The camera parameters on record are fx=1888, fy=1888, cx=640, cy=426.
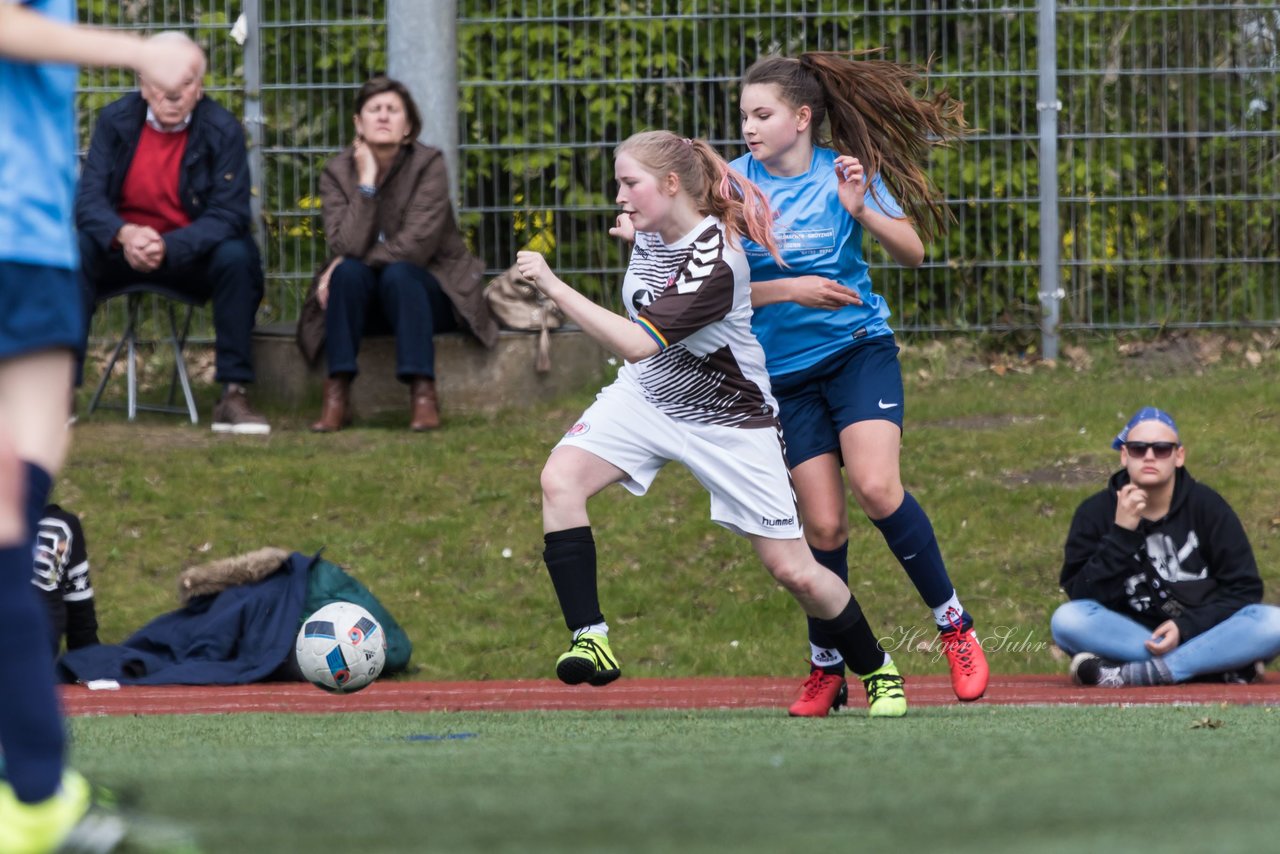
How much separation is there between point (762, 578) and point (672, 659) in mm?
819

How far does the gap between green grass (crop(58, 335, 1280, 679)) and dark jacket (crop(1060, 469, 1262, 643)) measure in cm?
78

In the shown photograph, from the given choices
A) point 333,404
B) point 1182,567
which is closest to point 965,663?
point 1182,567

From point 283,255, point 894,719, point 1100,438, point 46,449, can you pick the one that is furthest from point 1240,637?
point 283,255

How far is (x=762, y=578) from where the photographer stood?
900 centimetres

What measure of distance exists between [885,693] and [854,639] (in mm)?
205

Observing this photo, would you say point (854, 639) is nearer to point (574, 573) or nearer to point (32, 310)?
point (574, 573)

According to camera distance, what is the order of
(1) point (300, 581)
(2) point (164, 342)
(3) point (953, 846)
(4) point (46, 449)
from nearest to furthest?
(3) point (953, 846) < (4) point (46, 449) < (1) point (300, 581) < (2) point (164, 342)

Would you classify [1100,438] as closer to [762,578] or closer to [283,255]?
[762,578]

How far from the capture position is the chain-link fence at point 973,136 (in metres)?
12.3

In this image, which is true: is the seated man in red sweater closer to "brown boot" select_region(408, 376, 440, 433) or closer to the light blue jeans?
"brown boot" select_region(408, 376, 440, 433)

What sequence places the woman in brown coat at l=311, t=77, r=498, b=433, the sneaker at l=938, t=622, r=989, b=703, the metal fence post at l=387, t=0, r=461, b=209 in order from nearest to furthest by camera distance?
the sneaker at l=938, t=622, r=989, b=703 → the woman in brown coat at l=311, t=77, r=498, b=433 → the metal fence post at l=387, t=0, r=461, b=209

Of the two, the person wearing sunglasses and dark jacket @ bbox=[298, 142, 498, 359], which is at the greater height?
dark jacket @ bbox=[298, 142, 498, 359]

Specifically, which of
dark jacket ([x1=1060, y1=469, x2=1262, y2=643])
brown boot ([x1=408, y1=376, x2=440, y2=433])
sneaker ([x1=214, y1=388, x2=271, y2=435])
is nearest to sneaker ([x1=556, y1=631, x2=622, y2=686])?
dark jacket ([x1=1060, y1=469, x2=1262, y2=643])

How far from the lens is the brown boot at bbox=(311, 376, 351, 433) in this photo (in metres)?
10.8
